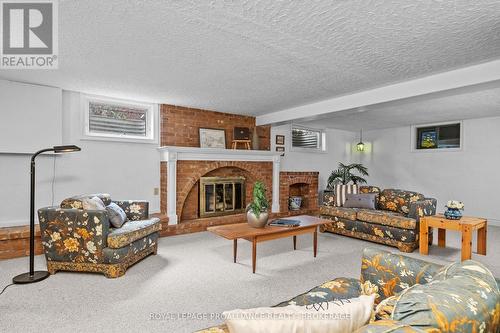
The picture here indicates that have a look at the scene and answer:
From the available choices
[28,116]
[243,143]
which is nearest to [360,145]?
[243,143]

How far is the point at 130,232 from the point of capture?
3045mm

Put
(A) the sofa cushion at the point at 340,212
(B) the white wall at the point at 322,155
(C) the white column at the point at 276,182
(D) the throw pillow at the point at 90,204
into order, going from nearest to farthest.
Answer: (D) the throw pillow at the point at 90,204 → (A) the sofa cushion at the point at 340,212 → (C) the white column at the point at 276,182 → (B) the white wall at the point at 322,155

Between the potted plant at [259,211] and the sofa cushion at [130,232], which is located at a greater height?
the potted plant at [259,211]

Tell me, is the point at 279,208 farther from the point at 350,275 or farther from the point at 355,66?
the point at 355,66

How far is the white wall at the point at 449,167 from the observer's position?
5.62 metres

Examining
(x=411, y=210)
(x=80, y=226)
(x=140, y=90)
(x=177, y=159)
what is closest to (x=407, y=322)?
(x=80, y=226)

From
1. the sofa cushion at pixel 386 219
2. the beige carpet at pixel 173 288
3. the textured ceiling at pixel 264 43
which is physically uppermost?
the textured ceiling at pixel 264 43

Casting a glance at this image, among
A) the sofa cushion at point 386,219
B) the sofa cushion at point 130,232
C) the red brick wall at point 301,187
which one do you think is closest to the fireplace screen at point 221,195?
the red brick wall at point 301,187

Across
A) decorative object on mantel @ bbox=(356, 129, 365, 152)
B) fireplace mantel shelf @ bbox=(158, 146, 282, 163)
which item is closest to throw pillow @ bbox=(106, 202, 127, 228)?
fireplace mantel shelf @ bbox=(158, 146, 282, 163)

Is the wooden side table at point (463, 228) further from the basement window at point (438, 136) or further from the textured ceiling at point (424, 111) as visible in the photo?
the basement window at point (438, 136)

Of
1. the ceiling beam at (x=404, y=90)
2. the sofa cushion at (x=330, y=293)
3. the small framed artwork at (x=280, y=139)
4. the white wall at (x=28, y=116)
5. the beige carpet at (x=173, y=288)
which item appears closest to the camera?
the sofa cushion at (x=330, y=293)

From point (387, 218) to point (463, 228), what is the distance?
3.04ft

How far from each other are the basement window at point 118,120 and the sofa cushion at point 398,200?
4.19 meters

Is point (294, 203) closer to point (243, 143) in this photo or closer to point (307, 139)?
point (307, 139)
